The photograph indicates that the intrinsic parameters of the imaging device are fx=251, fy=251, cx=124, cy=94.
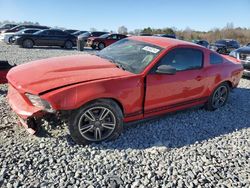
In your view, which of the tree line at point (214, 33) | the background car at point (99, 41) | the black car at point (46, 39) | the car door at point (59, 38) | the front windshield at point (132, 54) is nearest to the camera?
the front windshield at point (132, 54)

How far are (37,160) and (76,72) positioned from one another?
1317mm

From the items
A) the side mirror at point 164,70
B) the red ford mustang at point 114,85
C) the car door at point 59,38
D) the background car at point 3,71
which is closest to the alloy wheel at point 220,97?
the red ford mustang at point 114,85

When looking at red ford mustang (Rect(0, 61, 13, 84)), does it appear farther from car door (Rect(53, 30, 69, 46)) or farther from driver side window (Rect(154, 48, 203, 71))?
car door (Rect(53, 30, 69, 46))

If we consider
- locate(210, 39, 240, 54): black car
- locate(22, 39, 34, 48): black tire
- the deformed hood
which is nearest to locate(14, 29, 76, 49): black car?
locate(22, 39, 34, 48): black tire

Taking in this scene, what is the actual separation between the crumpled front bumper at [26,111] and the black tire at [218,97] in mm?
3468

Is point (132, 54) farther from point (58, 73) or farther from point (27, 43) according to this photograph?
point (27, 43)

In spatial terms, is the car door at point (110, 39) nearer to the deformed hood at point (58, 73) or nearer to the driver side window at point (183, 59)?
the driver side window at point (183, 59)

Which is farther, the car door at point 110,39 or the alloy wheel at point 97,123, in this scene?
the car door at point 110,39

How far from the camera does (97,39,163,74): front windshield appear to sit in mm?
4008

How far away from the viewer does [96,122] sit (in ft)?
11.8

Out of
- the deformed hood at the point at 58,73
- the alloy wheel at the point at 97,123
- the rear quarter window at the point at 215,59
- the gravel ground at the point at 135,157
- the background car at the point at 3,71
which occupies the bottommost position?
the gravel ground at the point at 135,157

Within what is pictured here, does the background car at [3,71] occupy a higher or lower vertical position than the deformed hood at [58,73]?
lower

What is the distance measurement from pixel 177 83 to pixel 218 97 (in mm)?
1620

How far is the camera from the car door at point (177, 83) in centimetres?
399
